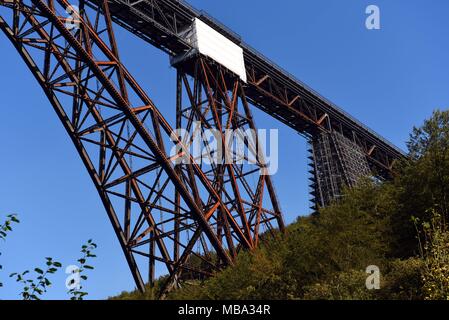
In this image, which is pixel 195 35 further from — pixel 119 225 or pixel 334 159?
pixel 334 159

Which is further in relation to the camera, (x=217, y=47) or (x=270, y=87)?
(x=270, y=87)

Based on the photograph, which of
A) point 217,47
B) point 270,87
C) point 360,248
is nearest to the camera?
point 360,248

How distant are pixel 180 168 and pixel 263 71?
11435 mm

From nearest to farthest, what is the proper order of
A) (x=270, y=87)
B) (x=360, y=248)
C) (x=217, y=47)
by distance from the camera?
1. (x=360, y=248)
2. (x=217, y=47)
3. (x=270, y=87)

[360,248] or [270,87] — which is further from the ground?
[270,87]

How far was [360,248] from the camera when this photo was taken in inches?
734

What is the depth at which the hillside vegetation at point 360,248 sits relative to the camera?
16.5m

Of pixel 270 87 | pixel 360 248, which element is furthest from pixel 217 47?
pixel 360 248

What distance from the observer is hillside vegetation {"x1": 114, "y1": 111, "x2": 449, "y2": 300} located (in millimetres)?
16547

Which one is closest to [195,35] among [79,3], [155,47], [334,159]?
[155,47]

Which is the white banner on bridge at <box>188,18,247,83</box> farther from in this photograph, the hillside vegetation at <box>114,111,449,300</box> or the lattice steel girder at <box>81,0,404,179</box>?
the hillside vegetation at <box>114,111,449,300</box>

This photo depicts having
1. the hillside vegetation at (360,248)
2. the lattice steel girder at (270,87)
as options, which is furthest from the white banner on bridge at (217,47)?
the hillside vegetation at (360,248)

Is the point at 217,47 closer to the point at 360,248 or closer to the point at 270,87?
the point at 270,87

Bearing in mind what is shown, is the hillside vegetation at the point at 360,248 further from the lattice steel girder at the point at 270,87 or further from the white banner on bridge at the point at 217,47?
the white banner on bridge at the point at 217,47
